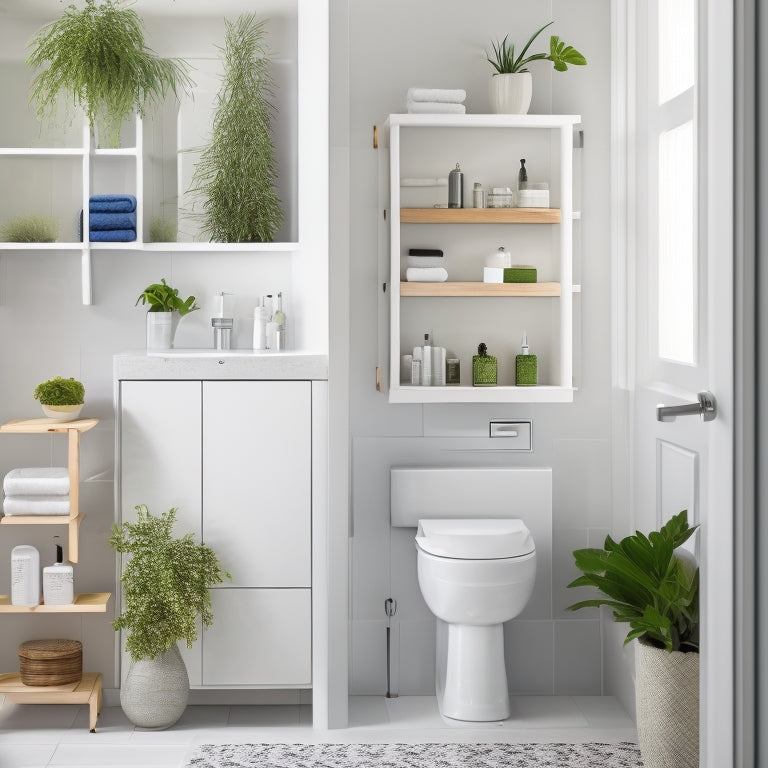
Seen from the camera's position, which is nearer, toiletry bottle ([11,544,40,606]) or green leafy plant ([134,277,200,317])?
toiletry bottle ([11,544,40,606])

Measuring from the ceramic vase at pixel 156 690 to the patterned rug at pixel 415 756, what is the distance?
176 millimetres

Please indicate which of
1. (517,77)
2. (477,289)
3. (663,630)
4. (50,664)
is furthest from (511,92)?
(50,664)

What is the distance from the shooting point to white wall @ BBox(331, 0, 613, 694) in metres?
3.26

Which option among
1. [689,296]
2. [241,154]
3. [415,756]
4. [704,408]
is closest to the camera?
[704,408]

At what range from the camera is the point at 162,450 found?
299cm

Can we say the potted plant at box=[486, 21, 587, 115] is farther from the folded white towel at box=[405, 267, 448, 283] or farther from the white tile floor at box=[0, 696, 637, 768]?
the white tile floor at box=[0, 696, 637, 768]

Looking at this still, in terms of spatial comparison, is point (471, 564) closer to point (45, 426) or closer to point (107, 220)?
point (45, 426)

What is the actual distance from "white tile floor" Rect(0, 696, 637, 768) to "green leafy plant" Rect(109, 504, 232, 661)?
0.98 ft

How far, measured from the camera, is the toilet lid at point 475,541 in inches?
114

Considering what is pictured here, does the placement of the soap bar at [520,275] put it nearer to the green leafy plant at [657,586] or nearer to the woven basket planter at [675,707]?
the green leafy plant at [657,586]

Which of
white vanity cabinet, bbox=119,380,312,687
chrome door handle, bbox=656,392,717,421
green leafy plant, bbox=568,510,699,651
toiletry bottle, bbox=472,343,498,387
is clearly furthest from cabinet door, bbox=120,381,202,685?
chrome door handle, bbox=656,392,717,421

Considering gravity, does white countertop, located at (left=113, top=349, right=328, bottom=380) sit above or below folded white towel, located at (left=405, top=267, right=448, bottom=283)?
below

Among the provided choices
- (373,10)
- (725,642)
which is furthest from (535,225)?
(725,642)

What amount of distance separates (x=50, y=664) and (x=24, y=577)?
32 centimetres
